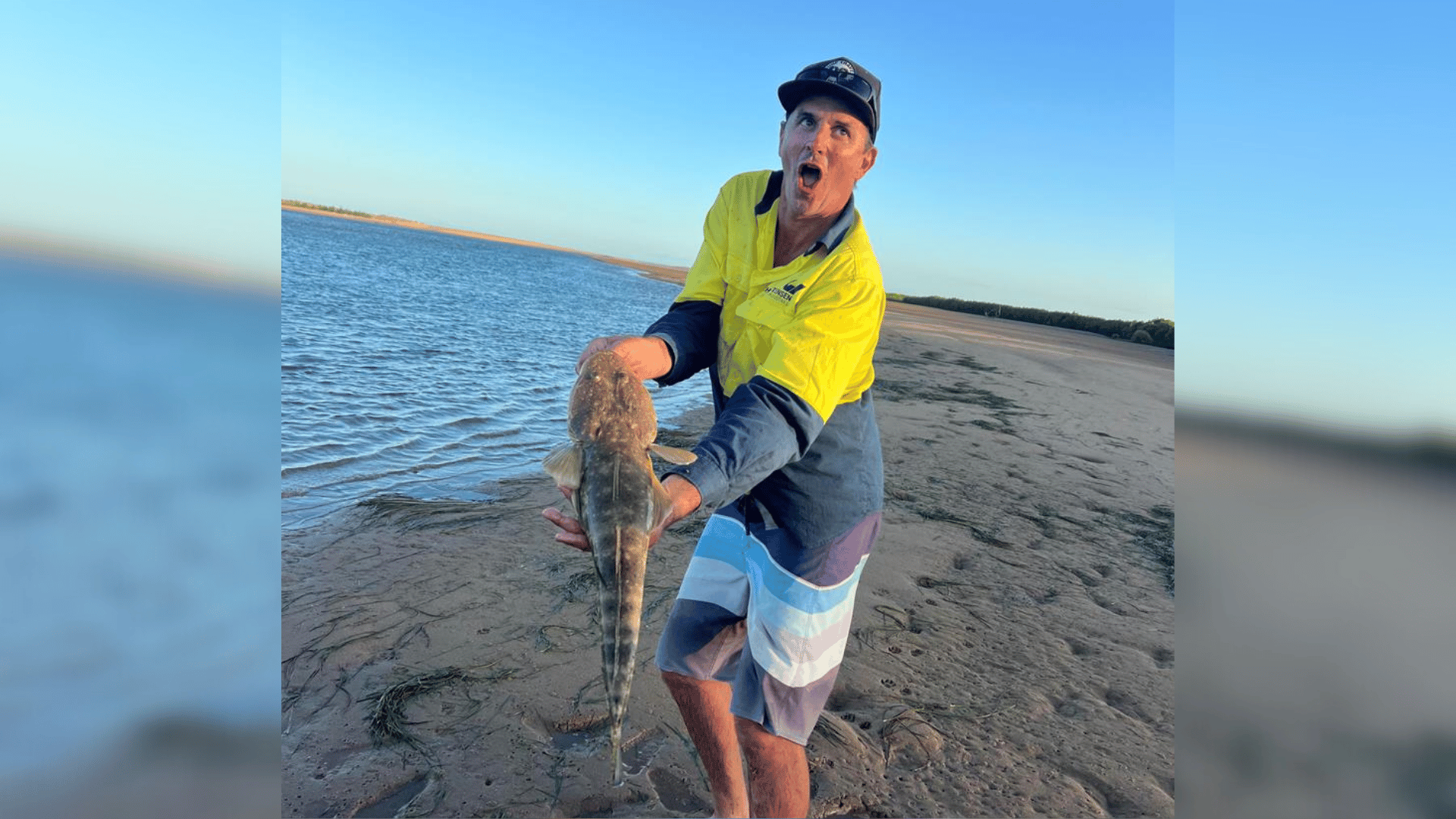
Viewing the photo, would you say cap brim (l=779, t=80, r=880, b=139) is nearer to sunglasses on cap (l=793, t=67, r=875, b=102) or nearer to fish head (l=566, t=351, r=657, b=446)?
sunglasses on cap (l=793, t=67, r=875, b=102)

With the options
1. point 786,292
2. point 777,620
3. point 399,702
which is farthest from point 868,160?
point 399,702

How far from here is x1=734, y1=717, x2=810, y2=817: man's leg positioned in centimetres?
288

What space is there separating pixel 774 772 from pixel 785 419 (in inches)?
61.9

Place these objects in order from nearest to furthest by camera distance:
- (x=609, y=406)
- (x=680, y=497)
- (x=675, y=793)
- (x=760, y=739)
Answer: (x=680, y=497), (x=609, y=406), (x=760, y=739), (x=675, y=793)

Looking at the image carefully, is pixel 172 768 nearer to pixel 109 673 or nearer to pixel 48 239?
pixel 109 673

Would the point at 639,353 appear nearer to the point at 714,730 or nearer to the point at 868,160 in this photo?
the point at 868,160

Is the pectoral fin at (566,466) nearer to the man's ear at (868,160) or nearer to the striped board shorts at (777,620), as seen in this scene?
the striped board shorts at (777,620)

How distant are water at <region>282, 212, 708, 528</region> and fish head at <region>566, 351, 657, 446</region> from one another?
5.71 meters

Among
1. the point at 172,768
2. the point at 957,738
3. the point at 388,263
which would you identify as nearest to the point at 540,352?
the point at 957,738

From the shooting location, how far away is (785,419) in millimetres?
2314

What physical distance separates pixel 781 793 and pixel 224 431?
2432mm

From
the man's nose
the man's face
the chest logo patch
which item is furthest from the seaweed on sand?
the man's nose

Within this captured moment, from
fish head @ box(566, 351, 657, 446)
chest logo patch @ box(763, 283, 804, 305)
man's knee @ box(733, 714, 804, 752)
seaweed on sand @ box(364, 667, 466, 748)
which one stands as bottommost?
seaweed on sand @ box(364, 667, 466, 748)

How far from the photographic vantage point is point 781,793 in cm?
294
